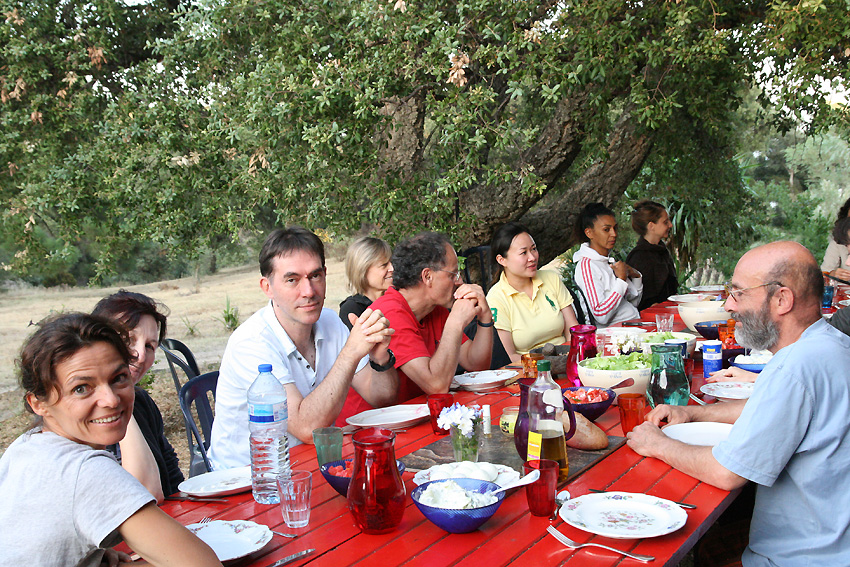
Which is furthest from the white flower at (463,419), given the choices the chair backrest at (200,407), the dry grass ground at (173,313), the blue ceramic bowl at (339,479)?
the dry grass ground at (173,313)

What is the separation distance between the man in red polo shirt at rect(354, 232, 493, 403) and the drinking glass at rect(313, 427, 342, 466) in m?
1.01

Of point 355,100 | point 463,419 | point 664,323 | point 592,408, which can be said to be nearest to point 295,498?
point 463,419

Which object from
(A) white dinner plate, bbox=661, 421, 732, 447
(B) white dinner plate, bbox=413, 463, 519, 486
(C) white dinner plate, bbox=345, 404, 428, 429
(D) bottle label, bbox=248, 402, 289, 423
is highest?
(D) bottle label, bbox=248, 402, 289, 423

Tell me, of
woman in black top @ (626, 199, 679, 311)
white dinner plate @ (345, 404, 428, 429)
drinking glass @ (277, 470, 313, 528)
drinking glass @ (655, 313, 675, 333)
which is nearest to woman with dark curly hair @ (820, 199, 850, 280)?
woman in black top @ (626, 199, 679, 311)

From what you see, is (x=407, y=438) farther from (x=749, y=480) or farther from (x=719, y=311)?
(x=719, y=311)

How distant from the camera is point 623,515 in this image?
5.25ft

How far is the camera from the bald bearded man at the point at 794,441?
5.61 feet

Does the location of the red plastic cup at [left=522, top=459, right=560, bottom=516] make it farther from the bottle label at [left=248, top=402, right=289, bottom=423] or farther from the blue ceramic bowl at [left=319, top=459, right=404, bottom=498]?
the bottle label at [left=248, top=402, right=289, bottom=423]

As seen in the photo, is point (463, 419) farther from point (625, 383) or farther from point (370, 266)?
point (370, 266)

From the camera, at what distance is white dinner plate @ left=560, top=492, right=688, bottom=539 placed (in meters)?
1.50

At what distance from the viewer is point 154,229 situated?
222 inches

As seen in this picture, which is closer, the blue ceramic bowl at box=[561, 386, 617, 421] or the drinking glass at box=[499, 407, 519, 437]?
the drinking glass at box=[499, 407, 519, 437]

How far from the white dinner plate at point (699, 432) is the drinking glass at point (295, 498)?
3.64 ft

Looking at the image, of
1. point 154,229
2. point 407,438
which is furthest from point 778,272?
point 154,229
